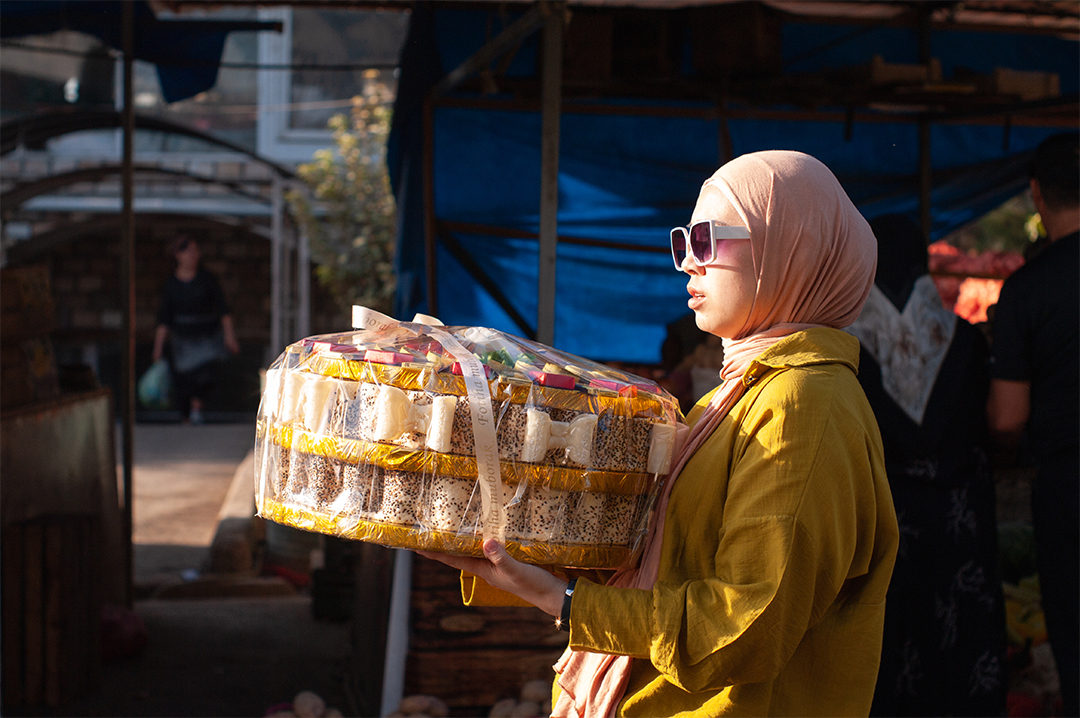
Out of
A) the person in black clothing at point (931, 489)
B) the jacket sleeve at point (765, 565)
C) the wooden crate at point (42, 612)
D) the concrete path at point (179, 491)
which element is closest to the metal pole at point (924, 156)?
the person in black clothing at point (931, 489)

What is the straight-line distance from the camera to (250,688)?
414 centimetres

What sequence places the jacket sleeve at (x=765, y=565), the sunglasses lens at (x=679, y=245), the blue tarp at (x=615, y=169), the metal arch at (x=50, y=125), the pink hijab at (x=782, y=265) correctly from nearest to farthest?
the jacket sleeve at (x=765, y=565), the pink hijab at (x=782, y=265), the sunglasses lens at (x=679, y=245), the blue tarp at (x=615, y=169), the metal arch at (x=50, y=125)

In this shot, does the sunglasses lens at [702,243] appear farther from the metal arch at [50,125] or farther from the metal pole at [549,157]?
the metal arch at [50,125]

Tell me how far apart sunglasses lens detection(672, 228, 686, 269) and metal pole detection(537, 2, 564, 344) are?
1296 millimetres

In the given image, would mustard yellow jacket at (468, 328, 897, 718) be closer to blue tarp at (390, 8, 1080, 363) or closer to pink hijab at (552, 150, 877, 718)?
pink hijab at (552, 150, 877, 718)

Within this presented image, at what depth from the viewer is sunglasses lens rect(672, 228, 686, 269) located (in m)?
1.43

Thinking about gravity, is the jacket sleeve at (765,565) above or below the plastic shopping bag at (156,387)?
above

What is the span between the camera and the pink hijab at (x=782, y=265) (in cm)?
127

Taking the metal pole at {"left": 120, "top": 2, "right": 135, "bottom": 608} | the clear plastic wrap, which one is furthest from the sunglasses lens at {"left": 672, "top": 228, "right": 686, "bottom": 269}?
the metal pole at {"left": 120, "top": 2, "right": 135, "bottom": 608}

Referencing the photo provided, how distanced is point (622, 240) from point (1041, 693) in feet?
8.93

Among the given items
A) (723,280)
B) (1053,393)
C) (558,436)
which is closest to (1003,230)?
(1053,393)

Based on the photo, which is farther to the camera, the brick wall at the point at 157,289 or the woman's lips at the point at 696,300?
the brick wall at the point at 157,289

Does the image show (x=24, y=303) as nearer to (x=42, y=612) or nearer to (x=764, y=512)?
(x=42, y=612)

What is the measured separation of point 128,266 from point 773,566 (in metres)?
4.68
